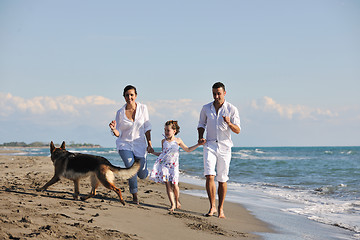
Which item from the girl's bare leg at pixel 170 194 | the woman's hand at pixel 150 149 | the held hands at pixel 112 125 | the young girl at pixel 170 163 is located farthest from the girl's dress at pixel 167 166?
the held hands at pixel 112 125

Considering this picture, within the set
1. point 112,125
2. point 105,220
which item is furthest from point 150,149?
point 105,220

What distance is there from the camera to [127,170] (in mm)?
6172

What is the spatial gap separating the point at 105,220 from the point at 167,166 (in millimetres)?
1764

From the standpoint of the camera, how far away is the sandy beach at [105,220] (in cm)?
404

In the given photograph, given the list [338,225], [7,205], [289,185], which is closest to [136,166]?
[7,205]

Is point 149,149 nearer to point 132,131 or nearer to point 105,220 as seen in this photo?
point 132,131

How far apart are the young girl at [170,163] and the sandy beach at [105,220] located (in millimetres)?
429

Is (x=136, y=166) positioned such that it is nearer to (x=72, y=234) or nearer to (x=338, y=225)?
(x=72, y=234)

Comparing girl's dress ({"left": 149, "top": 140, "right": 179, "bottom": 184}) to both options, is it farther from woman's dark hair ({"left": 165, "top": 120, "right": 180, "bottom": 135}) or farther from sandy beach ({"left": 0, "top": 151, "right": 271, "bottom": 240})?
sandy beach ({"left": 0, "top": 151, "right": 271, "bottom": 240})

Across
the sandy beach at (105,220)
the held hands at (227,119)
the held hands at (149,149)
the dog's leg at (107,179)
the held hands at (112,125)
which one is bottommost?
the sandy beach at (105,220)

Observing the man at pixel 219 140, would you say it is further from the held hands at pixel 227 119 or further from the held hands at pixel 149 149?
the held hands at pixel 149 149

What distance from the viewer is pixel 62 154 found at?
662 cm

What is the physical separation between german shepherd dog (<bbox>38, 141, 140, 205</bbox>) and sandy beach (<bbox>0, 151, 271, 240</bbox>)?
35 centimetres

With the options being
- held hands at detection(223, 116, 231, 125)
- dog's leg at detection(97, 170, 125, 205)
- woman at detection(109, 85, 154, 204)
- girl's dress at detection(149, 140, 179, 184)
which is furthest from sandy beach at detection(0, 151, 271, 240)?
held hands at detection(223, 116, 231, 125)
